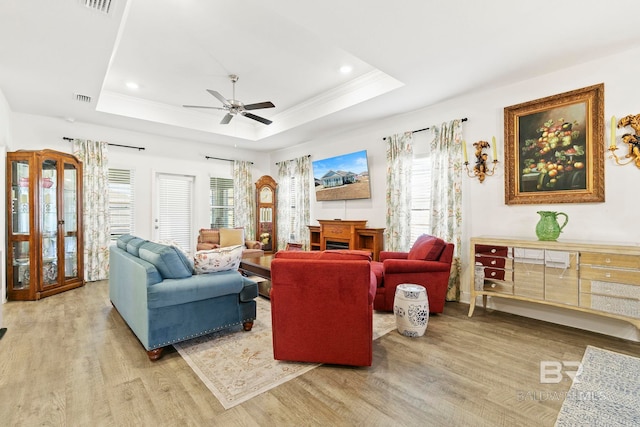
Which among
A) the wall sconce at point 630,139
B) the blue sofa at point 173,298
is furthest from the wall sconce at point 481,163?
the blue sofa at point 173,298

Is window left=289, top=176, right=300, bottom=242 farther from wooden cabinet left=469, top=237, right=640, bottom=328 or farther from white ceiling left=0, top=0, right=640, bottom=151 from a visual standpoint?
wooden cabinet left=469, top=237, right=640, bottom=328

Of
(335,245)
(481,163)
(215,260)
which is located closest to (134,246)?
(215,260)

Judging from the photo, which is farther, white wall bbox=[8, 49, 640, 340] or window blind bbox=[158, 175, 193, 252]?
window blind bbox=[158, 175, 193, 252]

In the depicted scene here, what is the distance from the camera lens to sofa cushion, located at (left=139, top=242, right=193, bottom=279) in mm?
2551

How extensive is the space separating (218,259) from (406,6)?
2.69 metres

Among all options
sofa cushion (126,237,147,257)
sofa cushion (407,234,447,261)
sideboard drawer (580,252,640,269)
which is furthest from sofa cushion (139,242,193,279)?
sideboard drawer (580,252,640,269)

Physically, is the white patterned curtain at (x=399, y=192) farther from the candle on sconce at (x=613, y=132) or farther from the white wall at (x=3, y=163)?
the white wall at (x=3, y=163)

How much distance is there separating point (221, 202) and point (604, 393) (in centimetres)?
652

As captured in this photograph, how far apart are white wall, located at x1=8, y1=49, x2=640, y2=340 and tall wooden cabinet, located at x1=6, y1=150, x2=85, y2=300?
0.69 metres

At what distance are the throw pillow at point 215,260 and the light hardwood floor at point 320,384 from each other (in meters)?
0.76

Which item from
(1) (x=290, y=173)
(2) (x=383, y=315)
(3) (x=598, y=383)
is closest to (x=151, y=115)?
(1) (x=290, y=173)

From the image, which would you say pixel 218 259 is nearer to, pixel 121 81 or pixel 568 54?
pixel 121 81

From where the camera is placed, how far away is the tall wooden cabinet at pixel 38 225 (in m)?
4.14

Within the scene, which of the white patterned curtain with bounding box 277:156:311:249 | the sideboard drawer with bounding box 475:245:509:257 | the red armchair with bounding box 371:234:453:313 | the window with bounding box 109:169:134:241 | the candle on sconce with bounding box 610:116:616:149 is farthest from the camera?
the white patterned curtain with bounding box 277:156:311:249
